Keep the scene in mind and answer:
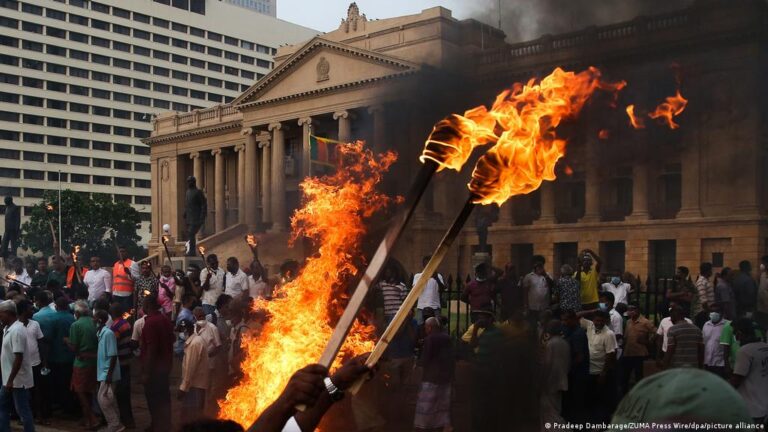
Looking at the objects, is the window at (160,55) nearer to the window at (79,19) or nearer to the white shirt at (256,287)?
the window at (79,19)

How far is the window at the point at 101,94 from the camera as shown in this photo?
84.4 metres

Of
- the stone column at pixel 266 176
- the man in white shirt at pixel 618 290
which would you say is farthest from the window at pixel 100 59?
the man in white shirt at pixel 618 290

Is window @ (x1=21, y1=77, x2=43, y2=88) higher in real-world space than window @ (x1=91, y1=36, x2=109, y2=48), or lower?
lower

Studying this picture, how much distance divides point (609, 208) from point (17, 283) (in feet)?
74.9

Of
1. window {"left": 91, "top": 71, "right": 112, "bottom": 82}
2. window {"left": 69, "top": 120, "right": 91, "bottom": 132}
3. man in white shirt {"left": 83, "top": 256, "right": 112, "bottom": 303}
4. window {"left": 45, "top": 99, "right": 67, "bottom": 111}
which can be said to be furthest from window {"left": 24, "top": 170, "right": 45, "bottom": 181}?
man in white shirt {"left": 83, "top": 256, "right": 112, "bottom": 303}

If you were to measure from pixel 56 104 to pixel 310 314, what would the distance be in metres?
81.5

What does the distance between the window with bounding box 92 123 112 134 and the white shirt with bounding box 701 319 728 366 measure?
274 feet

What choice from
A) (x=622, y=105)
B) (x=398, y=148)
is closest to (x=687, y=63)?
(x=622, y=105)

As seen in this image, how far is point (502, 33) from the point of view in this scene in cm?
1406

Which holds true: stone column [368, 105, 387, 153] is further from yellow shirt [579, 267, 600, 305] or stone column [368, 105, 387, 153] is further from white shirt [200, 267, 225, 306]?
yellow shirt [579, 267, 600, 305]

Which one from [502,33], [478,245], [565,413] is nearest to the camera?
[565,413]

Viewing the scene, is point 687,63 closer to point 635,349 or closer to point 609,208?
point 635,349

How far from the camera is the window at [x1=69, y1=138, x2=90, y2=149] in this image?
82.8 metres

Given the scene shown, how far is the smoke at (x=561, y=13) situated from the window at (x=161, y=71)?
80.2 metres
